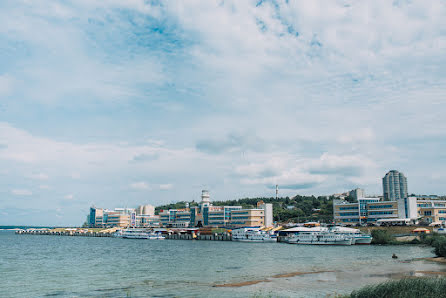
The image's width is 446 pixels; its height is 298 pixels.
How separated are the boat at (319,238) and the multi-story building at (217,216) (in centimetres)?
4460

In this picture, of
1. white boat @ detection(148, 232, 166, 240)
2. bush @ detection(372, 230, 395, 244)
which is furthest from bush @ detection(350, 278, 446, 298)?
white boat @ detection(148, 232, 166, 240)

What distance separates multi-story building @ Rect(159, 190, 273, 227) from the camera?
160m

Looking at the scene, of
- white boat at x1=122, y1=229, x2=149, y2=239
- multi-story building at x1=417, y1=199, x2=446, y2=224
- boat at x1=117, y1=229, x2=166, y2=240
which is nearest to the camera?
multi-story building at x1=417, y1=199, x2=446, y2=224

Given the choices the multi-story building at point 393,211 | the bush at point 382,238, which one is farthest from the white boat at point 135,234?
the bush at point 382,238

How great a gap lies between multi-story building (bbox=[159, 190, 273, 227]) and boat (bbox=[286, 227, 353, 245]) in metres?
44.6

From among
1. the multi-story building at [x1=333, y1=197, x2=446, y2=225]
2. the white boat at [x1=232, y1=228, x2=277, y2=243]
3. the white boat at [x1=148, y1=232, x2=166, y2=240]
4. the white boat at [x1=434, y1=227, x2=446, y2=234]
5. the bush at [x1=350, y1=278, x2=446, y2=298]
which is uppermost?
the multi-story building at [x1=333, y1=197, x2=446, y2=225]

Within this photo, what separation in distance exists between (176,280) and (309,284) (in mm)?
14249

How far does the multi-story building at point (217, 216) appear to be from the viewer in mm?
160375

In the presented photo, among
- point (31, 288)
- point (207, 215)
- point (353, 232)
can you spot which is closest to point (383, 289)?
point (31, 288)

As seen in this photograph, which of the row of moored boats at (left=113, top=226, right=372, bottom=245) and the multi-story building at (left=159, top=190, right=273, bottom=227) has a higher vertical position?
the multi-story building at (left=159, top=190, right=273, bottom=227)

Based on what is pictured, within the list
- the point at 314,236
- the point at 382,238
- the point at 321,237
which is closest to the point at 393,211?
the point at 382,238

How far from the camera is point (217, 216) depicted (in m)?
171

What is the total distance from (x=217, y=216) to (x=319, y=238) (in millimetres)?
71924

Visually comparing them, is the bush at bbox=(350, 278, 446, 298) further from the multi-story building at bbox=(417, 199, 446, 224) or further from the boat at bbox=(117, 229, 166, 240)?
the boat at bbox=(117, 229, 166, 240)
